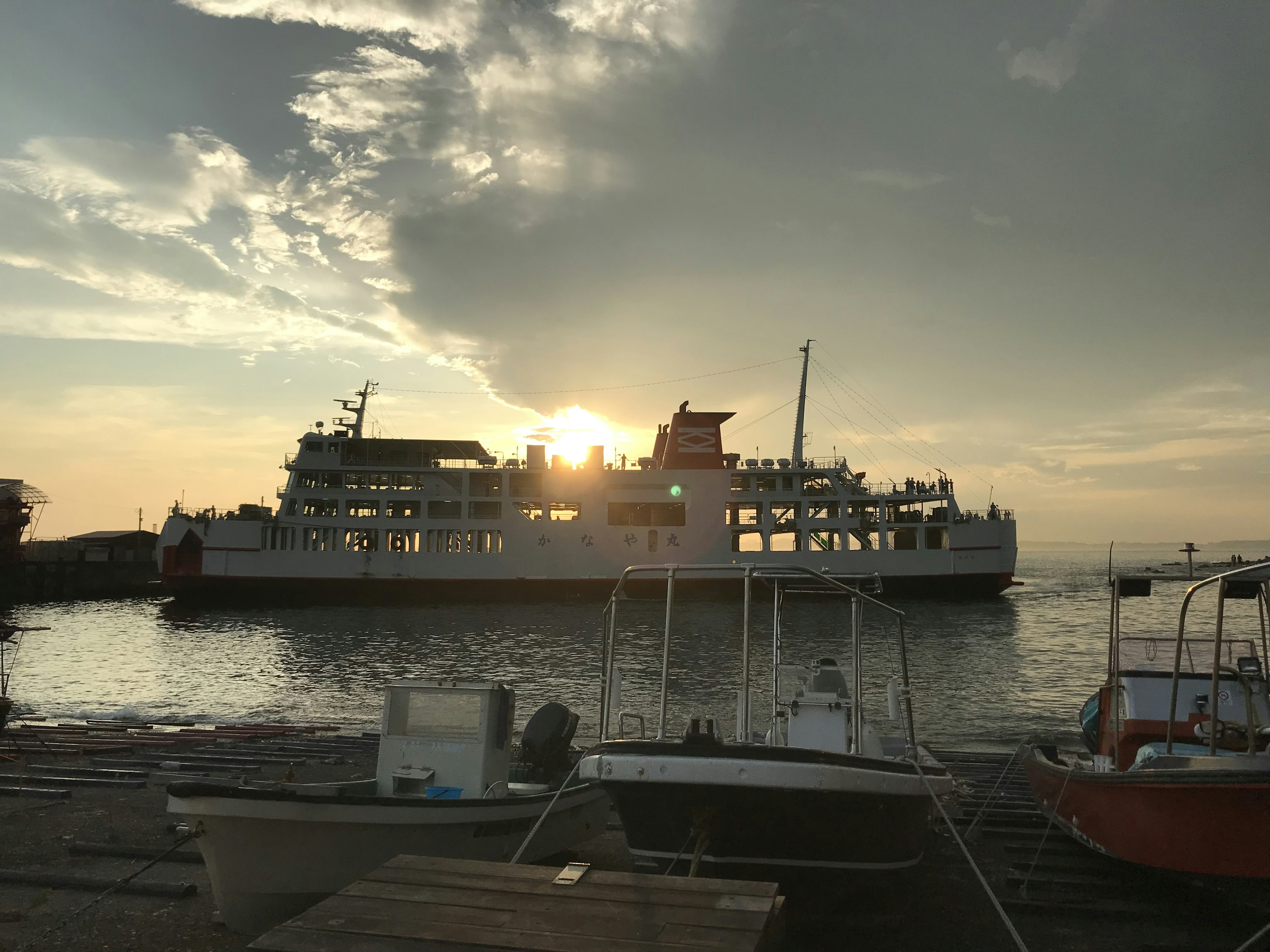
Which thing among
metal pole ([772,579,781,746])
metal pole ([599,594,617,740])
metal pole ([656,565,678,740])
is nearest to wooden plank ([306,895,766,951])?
metal pole ([656,565,678,740])

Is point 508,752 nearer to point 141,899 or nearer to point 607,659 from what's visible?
point 607,659

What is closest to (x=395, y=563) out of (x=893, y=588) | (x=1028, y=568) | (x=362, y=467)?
(x=362, y=467)

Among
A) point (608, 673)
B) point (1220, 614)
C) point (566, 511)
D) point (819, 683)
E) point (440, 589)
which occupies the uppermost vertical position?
point (566, 511)

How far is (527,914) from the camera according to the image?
128 inches

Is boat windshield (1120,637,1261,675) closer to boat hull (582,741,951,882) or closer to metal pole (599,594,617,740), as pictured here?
boat hull (582,741,951,882)

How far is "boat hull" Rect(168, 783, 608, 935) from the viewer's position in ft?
16.6

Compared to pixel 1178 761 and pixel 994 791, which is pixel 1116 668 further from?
pixel 994 791

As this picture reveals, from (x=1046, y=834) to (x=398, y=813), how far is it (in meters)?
5.61

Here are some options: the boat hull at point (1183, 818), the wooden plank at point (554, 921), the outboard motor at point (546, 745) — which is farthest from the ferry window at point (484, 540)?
the wooden plank at point (554, 921)

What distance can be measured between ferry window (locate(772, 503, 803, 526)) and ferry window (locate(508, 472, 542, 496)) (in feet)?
44.7

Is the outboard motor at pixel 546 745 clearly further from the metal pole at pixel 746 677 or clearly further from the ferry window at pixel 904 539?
the ferry window at pixel 904 539

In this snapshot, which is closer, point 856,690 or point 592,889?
point 592,889

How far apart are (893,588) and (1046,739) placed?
1277 inches

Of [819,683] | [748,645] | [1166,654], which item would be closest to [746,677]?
[748,645]
